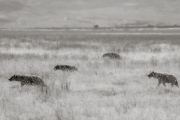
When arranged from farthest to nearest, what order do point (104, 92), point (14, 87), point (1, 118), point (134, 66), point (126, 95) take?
1. point (134, 66)
2. point (14, 87)
3. point (104, 92)
4. point (126, 95)
5. point (1, 118)

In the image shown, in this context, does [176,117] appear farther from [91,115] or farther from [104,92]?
[104,92]

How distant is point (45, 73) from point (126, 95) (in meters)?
4.65

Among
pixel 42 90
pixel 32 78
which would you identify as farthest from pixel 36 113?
pixel 32 78

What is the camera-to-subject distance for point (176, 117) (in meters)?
5.87

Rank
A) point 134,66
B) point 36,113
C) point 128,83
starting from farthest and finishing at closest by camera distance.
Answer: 1. point 134,66
2. point 128,83
3. point 36,113

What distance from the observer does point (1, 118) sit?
5840mm

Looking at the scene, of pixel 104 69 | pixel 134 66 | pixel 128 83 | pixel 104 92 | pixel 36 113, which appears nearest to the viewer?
pixel 36 113

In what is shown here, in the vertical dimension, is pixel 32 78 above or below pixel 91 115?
above

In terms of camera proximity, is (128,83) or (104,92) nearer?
(104,92)

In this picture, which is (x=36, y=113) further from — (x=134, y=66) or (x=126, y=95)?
(x=134, y=66)

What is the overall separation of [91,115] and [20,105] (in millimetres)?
2166

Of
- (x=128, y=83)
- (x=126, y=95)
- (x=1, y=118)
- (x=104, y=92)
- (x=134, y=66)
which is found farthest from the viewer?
(x=134, y=66)

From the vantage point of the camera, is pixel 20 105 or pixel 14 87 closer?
pixel 20 105

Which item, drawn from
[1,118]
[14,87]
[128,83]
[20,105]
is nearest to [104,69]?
[128,83]
